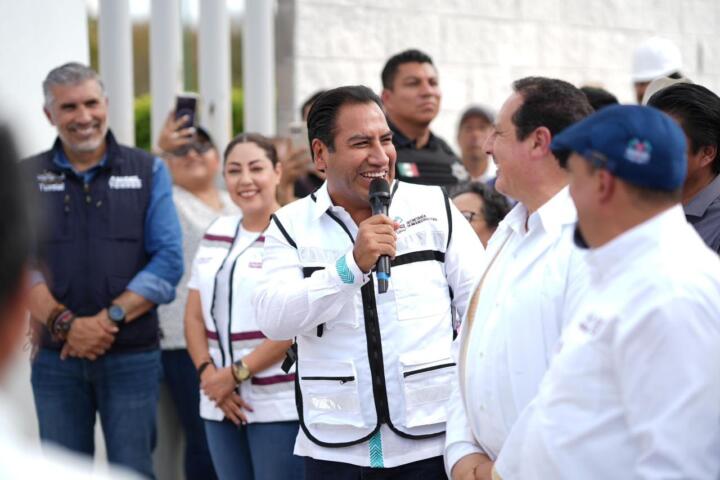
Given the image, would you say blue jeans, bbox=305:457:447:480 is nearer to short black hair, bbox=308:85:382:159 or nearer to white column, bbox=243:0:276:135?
short black hair, bbox=308:85:382:159

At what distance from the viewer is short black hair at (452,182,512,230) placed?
444 cm

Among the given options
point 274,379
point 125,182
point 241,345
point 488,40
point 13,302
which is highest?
point 488,40

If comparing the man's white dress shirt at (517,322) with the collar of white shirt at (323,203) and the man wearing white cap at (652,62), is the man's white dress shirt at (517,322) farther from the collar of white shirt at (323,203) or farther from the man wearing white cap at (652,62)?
the man wearing white cap at (652,62)

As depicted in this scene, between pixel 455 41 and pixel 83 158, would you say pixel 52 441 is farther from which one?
pixel 455 41

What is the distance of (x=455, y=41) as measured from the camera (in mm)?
8133

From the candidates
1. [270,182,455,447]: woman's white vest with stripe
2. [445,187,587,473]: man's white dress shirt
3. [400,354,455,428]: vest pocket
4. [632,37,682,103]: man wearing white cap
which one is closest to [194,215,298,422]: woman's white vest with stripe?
[270,182,455,447]: woman's white vest with stripe

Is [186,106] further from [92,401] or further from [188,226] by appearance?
[92,401]

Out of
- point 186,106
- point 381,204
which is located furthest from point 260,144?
point 381,204

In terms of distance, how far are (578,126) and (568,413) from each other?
62 cm

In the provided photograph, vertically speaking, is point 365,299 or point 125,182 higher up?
point 125,182

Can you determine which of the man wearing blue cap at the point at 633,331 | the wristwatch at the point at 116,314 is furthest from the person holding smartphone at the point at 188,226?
the man wearing blue cap at the point at 633,331

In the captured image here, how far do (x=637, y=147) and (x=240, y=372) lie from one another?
2.66 m

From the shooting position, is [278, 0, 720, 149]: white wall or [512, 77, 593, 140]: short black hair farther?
→ [278, 0, 720, 149]: white wall

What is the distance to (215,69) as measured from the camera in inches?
294
